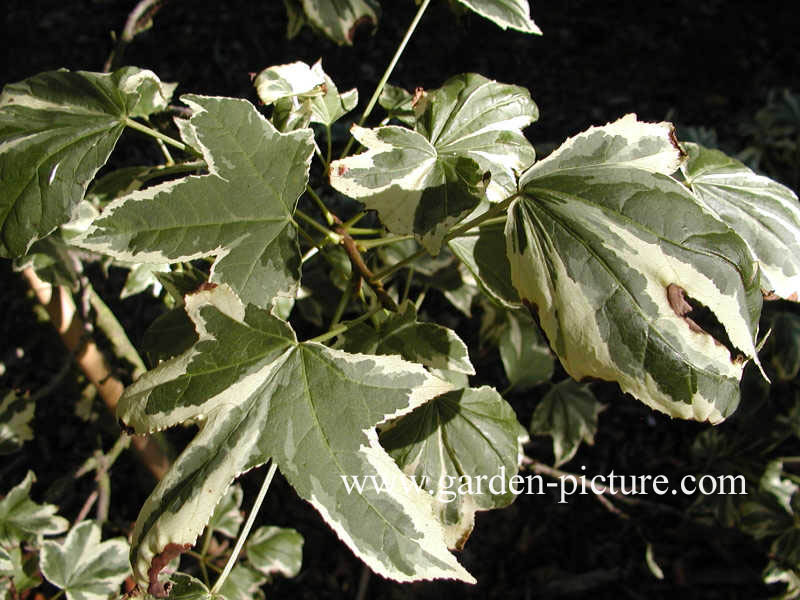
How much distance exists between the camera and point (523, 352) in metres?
1.54

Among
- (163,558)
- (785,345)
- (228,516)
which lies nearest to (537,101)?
(785,345)

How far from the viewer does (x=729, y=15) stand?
3.07 m

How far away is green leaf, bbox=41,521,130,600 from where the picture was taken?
1.29 m

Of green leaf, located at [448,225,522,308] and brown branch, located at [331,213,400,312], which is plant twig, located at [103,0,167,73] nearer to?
brown branch, located at [331,213,400,312]

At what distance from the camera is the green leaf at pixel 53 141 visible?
83 cm

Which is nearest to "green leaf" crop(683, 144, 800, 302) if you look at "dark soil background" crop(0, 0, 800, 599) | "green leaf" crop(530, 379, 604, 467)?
"green leaf" crop(530, 379, 604, 467)

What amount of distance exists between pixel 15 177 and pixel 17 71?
2191 millimetres

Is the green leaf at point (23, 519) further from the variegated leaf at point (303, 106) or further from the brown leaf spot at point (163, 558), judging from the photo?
the variegated leaf at point (303, 106)

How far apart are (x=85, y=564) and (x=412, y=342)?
2.95 feet

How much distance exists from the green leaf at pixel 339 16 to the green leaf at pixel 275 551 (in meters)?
1.12

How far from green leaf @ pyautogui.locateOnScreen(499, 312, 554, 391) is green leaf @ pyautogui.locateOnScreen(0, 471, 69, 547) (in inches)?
41.6

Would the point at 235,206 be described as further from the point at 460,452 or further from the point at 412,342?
the point at 460,452

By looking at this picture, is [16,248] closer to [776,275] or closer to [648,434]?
[776,275]

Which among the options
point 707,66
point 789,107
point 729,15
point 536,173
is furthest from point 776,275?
point 729,15
